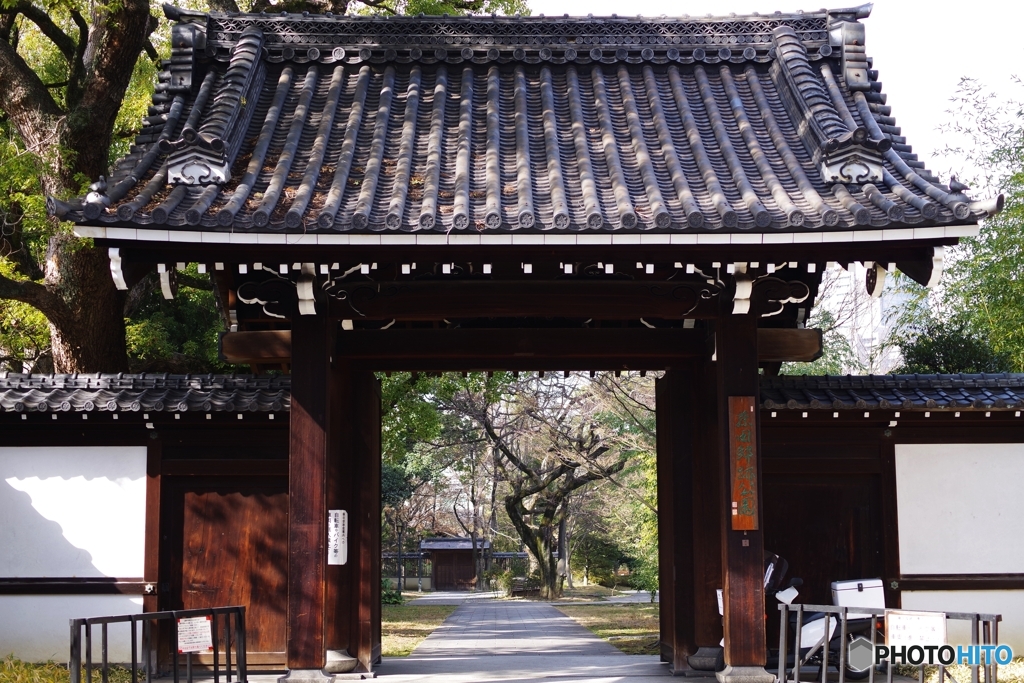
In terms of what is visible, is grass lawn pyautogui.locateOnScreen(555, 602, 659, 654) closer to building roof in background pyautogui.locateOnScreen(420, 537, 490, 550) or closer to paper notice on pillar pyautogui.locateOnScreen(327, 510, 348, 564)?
paper notice on pillar pyautogui.locateOnScreen(327, 510, 348, 564)

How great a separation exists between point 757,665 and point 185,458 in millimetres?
5567

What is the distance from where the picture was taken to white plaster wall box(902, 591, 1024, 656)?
914 centimetres

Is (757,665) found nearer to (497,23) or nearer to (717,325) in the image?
(717,325)

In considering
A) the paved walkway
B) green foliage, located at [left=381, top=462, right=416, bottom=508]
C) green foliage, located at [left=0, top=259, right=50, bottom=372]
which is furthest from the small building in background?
green foliage, located at [left=0, top=259, right=50, bottom=372]

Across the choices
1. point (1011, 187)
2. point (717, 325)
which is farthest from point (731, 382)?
point (1011, 187)

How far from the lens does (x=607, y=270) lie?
718 centimetres

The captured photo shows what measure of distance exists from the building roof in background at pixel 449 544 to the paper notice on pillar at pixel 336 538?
33.9 meters

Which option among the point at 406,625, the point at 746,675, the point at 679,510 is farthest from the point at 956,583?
the point at 406,625

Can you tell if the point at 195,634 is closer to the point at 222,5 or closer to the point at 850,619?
the point at 850,619

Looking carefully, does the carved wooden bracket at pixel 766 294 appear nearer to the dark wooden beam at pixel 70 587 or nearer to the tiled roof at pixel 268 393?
the tiled roof at pixel 268 393

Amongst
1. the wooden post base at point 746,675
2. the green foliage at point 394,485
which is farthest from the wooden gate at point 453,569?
the wooden post base at point 746,675

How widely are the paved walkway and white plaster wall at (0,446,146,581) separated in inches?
111

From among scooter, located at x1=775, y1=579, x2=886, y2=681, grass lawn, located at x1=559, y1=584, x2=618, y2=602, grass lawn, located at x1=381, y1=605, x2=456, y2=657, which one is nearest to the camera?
scooter, located at x1=775, y1=579, x2=886, y2=681

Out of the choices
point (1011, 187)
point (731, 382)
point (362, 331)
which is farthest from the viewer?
point (1011, 187)
